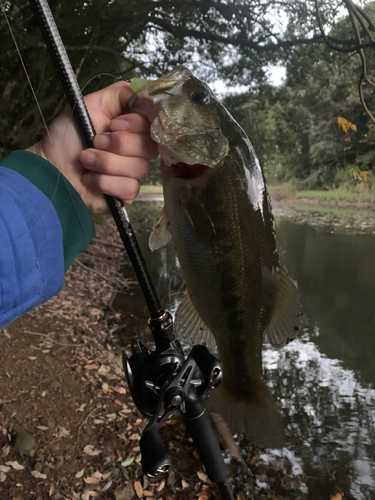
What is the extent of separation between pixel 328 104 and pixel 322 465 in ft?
12.7

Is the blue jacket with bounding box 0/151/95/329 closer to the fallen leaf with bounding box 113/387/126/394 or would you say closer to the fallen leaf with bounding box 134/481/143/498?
the fallen leaf with bounding box 134/481/143/498

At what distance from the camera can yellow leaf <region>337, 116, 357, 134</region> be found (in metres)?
3.79

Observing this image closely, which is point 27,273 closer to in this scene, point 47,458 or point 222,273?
point 222,273

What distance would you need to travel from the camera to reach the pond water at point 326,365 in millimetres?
2061

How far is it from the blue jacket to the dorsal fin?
0.29 metres

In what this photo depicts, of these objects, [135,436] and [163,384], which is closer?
[163,384]

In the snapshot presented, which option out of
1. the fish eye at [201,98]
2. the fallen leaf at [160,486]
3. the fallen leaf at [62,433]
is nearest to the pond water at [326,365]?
the fallen leaf at [160,486]

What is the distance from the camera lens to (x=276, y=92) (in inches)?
162

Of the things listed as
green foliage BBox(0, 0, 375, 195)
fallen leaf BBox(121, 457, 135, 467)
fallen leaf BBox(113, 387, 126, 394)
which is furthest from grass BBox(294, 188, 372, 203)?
fallen leaf BBox(121, 457, 135, 467)

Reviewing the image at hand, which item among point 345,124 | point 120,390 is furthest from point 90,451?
point 345,124

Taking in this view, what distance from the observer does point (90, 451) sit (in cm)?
181

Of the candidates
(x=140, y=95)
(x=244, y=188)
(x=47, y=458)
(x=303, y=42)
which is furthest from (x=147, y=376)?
(x=303, y=42)

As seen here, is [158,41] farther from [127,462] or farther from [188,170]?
[127,462]

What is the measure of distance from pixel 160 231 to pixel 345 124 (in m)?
3.85
